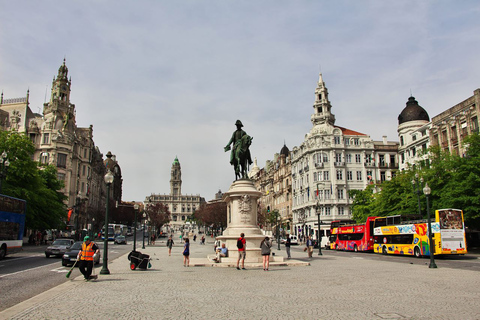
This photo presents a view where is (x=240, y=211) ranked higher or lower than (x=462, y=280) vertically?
higher

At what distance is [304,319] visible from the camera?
26.0 feet

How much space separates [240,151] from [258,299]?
13722 millimetres

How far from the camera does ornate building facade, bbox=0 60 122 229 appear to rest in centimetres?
7538

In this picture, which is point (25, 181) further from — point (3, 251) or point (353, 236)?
point (353, 236)

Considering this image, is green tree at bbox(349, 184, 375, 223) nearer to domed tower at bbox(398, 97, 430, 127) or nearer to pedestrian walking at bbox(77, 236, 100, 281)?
domed tower at bbox(398, 97, 430, 127)

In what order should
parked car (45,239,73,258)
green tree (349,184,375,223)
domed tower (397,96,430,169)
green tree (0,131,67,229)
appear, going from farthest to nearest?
domed tower (397,96,430,169) → green tree (349,184,375,223) → green tree (0,131,67,229) → parked car (45,239,73,258)

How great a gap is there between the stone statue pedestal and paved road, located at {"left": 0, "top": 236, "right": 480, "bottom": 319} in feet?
19.4

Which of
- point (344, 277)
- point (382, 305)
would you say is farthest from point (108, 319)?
point (344, 277)

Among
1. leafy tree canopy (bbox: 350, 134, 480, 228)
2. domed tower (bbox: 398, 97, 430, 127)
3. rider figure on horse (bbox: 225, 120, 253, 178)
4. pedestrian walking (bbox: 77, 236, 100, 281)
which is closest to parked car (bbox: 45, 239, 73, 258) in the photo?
rider figure on horse (bbox: 225, 120, 253, 178)

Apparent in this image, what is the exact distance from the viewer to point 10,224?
26.8m

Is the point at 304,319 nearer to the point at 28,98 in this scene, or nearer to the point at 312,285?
the point at 312,285

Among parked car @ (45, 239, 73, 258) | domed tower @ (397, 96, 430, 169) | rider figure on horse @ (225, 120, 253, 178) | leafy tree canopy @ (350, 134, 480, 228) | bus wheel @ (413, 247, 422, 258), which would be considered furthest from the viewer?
domed tower @ (397, 96, 430, 169)

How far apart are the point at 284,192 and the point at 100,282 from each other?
8457 cm

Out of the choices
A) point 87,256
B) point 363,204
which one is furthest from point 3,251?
point 363,204
